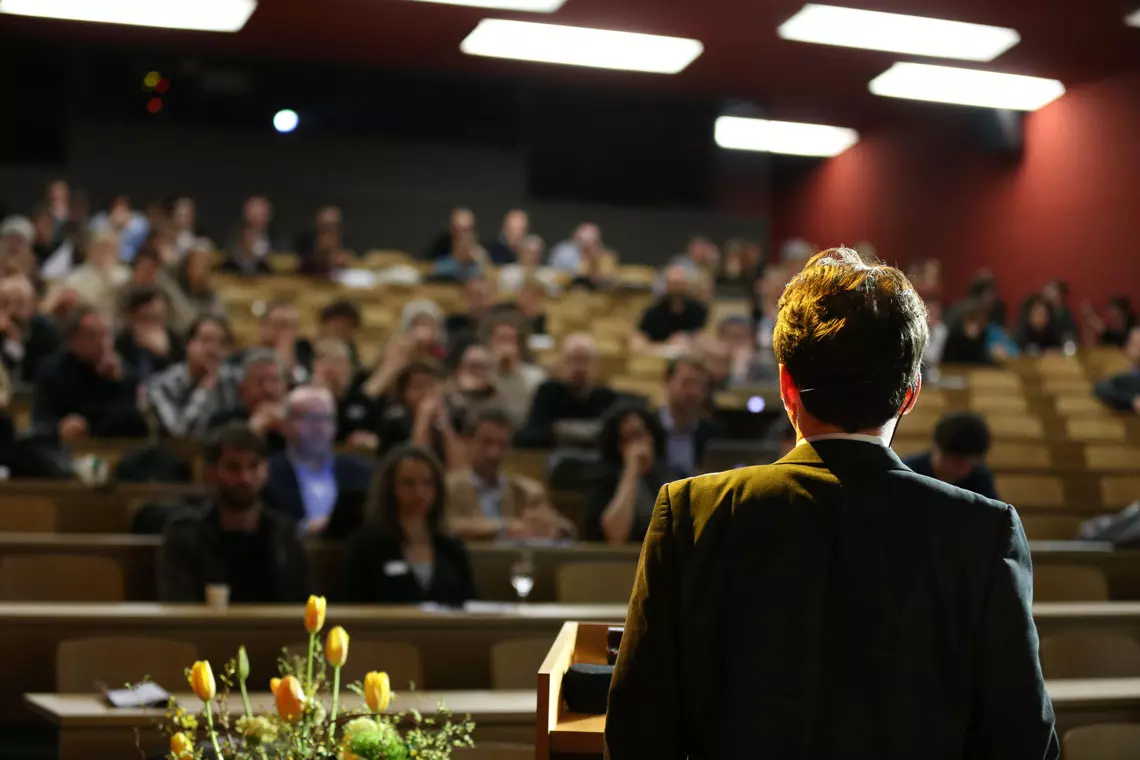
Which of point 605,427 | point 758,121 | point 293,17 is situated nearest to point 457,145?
point 758,121

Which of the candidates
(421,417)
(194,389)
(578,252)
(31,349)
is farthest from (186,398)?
(578,252)

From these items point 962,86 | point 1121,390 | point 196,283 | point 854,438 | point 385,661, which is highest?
point 962,86

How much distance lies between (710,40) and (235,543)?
6733mm

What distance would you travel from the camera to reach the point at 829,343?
4.25 ft

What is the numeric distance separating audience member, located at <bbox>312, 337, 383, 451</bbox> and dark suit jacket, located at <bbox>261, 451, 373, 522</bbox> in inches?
25.0

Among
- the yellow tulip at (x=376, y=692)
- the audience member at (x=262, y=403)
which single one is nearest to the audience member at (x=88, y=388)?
the audience member at (x=262, y=403)

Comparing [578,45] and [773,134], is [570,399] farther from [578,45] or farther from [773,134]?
[773,134]

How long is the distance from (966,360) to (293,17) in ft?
17.3

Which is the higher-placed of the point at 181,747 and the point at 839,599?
the point at 839,599

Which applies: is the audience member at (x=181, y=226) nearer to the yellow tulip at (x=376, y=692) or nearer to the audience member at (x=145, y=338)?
the audience member at (x=145, y=338)

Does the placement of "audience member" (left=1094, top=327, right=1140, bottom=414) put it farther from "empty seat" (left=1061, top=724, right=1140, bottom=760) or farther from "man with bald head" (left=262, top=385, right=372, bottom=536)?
"empty seat" (left=1061, top=724, right=1140, bottom=760)

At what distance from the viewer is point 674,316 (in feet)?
27.7

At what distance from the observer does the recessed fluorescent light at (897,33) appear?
27.0 ft

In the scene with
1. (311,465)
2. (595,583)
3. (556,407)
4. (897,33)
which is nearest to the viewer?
(595,583)
